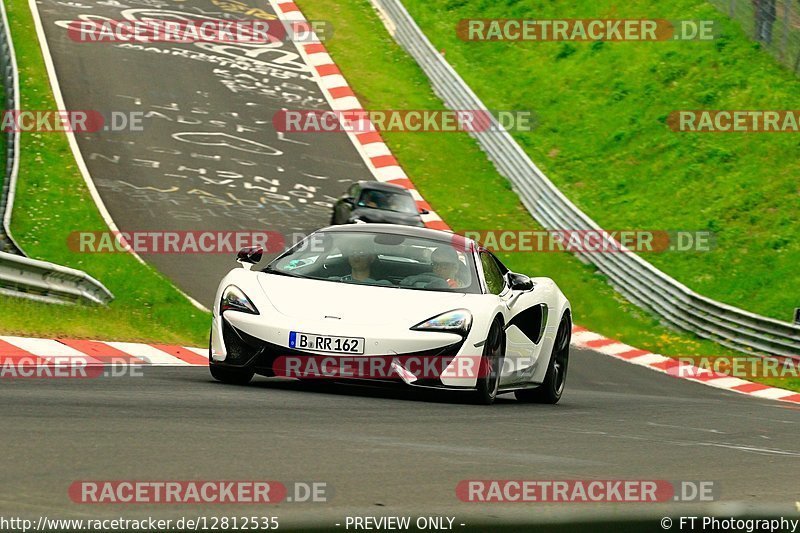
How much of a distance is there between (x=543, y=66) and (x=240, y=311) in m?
28.2

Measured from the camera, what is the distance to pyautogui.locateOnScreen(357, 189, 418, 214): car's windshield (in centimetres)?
2430

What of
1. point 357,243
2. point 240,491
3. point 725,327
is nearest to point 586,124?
point 725,327

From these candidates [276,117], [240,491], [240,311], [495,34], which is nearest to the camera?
[240,491]

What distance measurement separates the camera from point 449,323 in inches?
370

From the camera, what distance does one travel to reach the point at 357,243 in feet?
34.0

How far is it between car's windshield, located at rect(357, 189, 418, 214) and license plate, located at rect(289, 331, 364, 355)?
1508 cm

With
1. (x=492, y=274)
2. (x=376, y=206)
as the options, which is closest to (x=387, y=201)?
(x=376, y=206)

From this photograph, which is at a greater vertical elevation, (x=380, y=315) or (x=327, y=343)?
(x=380, y=315)

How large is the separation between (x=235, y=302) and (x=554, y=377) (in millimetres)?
3094

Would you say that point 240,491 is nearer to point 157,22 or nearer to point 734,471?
point 734,471

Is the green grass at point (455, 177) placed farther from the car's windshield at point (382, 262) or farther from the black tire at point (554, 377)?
the car's windshield at point (382, 262)

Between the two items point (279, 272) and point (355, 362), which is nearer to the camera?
point (355, 362)

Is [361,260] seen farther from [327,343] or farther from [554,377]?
[554,377]

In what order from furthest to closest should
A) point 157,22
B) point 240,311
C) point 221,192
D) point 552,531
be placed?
point 157,22
point 221,192
point 240,311
point 552,531
